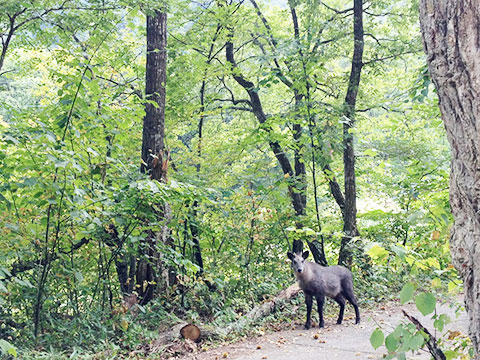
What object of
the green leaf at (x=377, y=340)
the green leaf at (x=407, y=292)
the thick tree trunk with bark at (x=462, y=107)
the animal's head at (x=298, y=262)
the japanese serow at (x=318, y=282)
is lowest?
the japanese serow at (x=318, y=282)

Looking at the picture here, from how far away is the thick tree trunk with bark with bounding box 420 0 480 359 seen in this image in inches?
72.0

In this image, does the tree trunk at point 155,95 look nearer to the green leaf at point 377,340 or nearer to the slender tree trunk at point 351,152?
the slender tree trunk at point 351,152

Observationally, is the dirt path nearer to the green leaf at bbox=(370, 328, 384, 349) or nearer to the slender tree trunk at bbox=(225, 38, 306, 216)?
the green leaf at bbox=(370, 328, 384, 349)

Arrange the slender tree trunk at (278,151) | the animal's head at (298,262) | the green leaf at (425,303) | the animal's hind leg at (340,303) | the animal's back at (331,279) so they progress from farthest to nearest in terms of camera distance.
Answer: the slender tree trunk at (278,151), the animal's hind leg at (340,303), the animal's back at (331,279), the animal's head at (298,262), the green leaf at (425,303)

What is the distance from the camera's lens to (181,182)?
25.4ft

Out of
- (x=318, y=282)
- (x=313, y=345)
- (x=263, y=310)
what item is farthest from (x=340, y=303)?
(x=313, y=345)

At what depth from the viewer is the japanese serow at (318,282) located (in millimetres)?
7441

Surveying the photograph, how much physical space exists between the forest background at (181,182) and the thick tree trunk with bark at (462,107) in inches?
15.7

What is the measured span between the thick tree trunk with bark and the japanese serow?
17.7ft

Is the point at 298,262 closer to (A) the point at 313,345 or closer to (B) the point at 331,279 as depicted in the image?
(B) the point at 331,279

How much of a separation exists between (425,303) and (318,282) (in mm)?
5287

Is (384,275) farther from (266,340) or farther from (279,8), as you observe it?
(279,8)

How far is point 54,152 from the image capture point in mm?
4648

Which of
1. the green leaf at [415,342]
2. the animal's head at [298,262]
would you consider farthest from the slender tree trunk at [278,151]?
the green leaf at [415,342]
